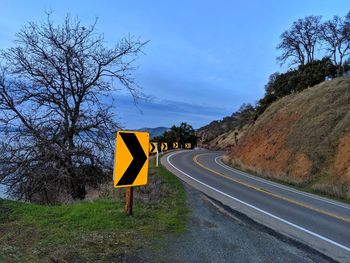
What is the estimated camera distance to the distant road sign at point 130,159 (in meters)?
7.56

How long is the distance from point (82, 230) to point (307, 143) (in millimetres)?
25593

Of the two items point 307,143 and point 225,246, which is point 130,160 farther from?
point 307,143

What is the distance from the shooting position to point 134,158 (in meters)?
7.83

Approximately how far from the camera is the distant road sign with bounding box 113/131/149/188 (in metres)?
7.56

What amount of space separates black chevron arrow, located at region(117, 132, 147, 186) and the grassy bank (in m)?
0.83

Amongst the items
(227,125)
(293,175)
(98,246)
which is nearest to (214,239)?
(98,246)

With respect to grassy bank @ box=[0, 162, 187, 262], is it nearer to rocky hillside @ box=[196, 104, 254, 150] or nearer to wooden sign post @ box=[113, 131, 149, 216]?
wooden sign post @ box=[113, 131, 149, 216]

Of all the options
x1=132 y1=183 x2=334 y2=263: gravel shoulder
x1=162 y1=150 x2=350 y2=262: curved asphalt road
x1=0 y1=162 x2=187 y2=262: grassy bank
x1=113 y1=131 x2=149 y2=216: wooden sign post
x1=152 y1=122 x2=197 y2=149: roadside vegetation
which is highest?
x1=152 y1=122 x2=197 y2=149: roadside vegetation

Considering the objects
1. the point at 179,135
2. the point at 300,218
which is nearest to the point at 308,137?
the point at 300,218

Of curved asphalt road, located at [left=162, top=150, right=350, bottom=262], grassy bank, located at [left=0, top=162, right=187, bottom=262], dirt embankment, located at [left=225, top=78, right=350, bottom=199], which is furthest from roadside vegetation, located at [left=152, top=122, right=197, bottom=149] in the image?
grassy bank, located at [left=0, top=162, right=187, bottom=262]

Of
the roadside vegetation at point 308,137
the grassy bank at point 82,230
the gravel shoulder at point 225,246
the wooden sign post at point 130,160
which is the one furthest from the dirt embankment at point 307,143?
the wooden sign post at point 130,160

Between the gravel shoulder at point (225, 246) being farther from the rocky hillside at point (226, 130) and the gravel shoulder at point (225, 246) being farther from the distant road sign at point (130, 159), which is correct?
the rocky hillside at point (226, 130)

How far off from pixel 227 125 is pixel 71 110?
8206 cm

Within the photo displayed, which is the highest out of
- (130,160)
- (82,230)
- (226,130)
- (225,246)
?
(226,130)
